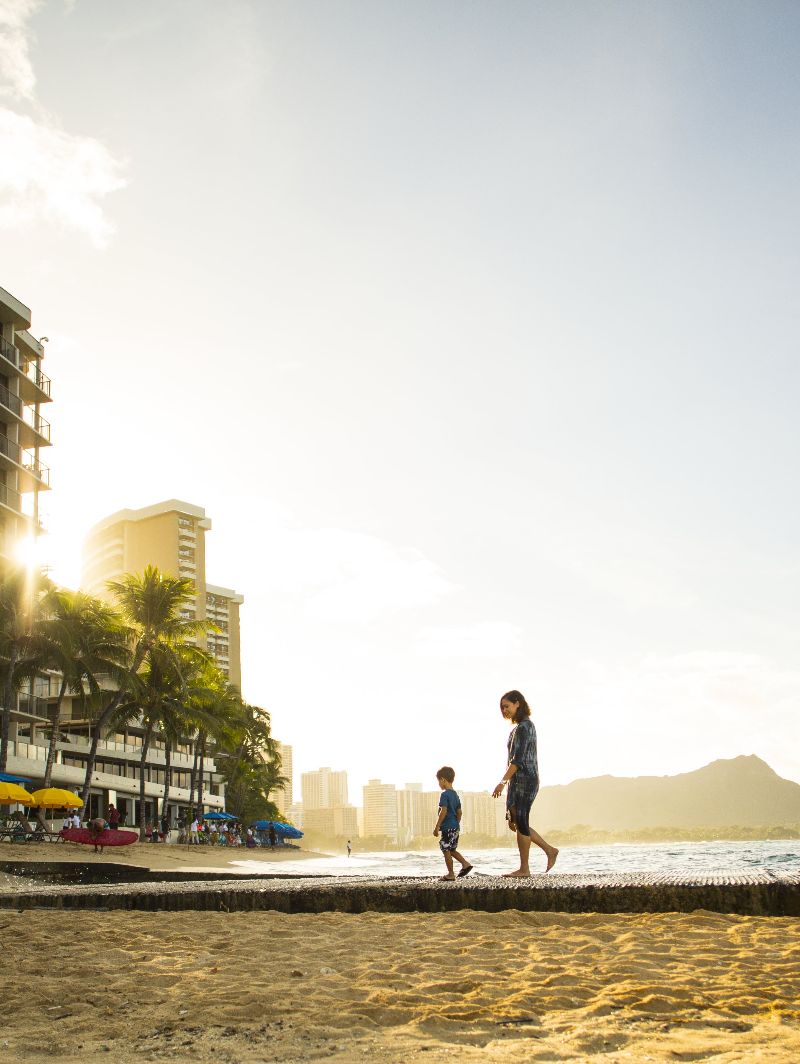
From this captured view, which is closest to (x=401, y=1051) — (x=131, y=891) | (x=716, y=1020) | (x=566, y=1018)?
(x=566, y=1018)

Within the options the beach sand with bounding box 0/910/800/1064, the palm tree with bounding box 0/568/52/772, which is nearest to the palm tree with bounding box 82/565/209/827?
the palm tree with bounding box 0/568/52/772

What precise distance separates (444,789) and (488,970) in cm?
578

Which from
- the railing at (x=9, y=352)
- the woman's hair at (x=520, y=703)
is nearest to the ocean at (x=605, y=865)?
the woman's hair at (x=520, y=703)

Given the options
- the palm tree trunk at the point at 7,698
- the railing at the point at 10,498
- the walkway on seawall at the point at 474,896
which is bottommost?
the walkway on seawall at the point at 474,896

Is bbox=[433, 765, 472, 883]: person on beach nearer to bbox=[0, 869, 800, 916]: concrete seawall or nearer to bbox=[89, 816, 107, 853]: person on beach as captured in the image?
bbox=[0, 869, 800, 916]: concrete seawall

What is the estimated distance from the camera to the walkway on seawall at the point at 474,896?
5.92m

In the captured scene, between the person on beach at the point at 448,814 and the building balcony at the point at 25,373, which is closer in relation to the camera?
the person on beach at the point at 448,814

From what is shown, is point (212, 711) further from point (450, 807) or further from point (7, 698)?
point (450, 807)

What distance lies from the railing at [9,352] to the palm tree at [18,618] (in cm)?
1338

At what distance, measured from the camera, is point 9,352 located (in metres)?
45.3

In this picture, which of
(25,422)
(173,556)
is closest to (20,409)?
(25,422)

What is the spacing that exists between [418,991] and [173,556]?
335ft

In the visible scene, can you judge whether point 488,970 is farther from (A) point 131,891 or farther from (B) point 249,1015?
(A) point 131,891

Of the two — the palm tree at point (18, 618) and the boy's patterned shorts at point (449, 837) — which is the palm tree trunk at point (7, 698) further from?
the boy's patterned shorts at point (449, 837)
